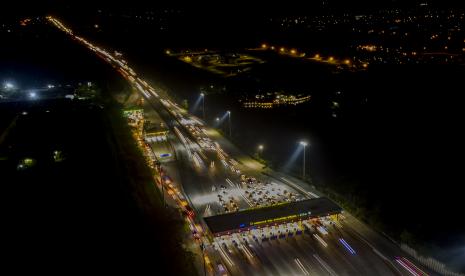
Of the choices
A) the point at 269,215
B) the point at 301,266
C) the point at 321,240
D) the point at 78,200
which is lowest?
the point at 301,266

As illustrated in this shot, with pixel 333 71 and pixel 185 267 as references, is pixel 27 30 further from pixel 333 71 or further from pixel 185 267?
pixel 185 267

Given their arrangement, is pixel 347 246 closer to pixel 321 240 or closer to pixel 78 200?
pixel 321 240

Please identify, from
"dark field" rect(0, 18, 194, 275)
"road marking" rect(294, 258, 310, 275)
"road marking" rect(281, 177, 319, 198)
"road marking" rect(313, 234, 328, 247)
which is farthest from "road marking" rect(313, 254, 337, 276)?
"road marking" rect(281, 177, 319, 198)

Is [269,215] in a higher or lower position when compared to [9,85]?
lower

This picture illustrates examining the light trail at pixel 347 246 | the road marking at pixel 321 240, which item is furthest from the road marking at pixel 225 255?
the light trail at pixel 347 246

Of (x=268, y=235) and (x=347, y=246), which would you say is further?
(x=268, y=235)

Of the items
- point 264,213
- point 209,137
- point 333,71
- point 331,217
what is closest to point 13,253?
point 264,213

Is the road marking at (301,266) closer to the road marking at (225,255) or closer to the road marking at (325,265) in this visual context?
the road marking at (325,265)

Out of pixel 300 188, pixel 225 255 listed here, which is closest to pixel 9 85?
pixel 300 188
